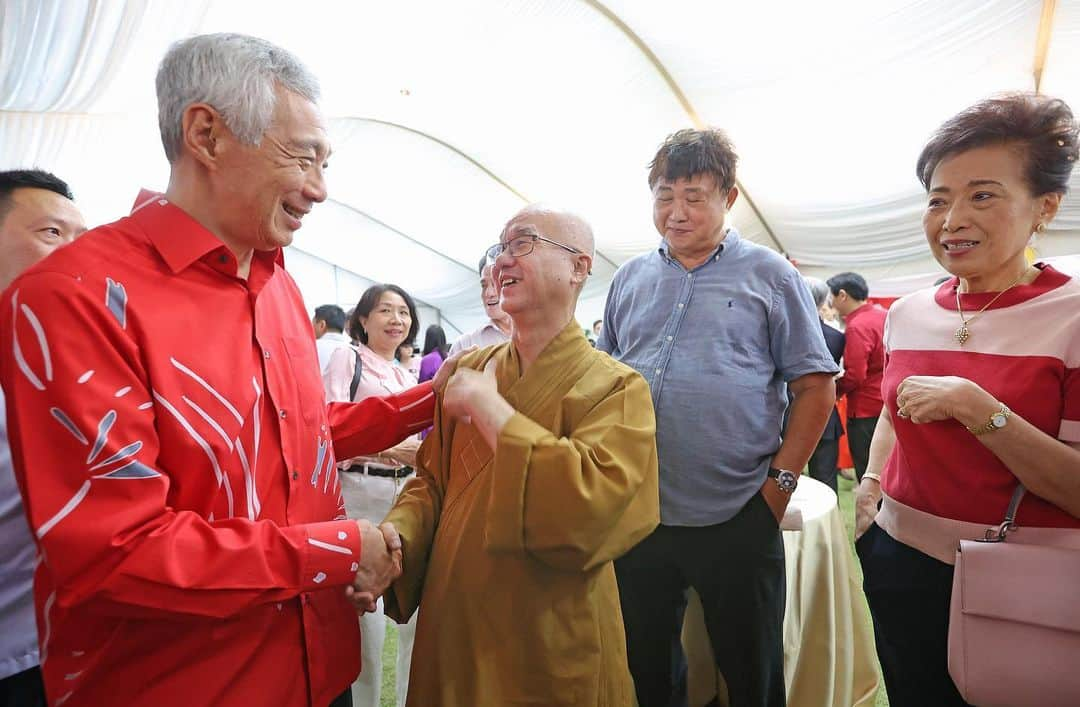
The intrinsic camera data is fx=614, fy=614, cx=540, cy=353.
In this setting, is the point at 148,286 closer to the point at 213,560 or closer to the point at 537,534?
the point at 213,560

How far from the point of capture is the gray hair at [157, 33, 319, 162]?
3.56 feet

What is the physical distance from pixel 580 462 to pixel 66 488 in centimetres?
79

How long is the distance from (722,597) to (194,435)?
4.64 feet

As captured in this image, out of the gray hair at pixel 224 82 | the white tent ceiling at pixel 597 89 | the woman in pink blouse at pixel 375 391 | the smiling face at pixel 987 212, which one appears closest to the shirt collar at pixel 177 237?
the gray hair at pixel 224 82

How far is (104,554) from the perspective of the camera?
89 centimetres

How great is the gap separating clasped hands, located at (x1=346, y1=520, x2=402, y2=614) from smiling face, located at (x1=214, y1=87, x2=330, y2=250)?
1.96 ft

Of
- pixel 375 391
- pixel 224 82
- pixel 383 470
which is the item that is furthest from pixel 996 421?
pixel 375 391

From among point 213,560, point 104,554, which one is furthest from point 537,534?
point 104,554

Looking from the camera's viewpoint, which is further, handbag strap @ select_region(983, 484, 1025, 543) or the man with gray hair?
handbag strap @ select_region(983, 484, 1025, 543)

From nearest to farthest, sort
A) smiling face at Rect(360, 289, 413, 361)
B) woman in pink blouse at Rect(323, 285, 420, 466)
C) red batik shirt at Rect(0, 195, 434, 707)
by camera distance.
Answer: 1. red batik shirt at Rect(0, 195, 434, 707)
2. woman in pink blouse at Rect(323, 285, 420, 466)
3. smiling face at Rect(360, 289, 413, 361)

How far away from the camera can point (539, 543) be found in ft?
3.69

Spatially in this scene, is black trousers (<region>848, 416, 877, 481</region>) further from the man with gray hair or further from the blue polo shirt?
the man with gray hair

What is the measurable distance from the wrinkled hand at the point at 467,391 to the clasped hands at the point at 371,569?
27 centimetres

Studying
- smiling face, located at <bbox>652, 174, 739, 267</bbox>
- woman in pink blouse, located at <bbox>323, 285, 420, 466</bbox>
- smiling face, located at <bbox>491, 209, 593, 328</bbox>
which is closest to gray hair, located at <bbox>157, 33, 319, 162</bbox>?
smiling face, located at <bbox>491, 209, 593, 328</bbox>
